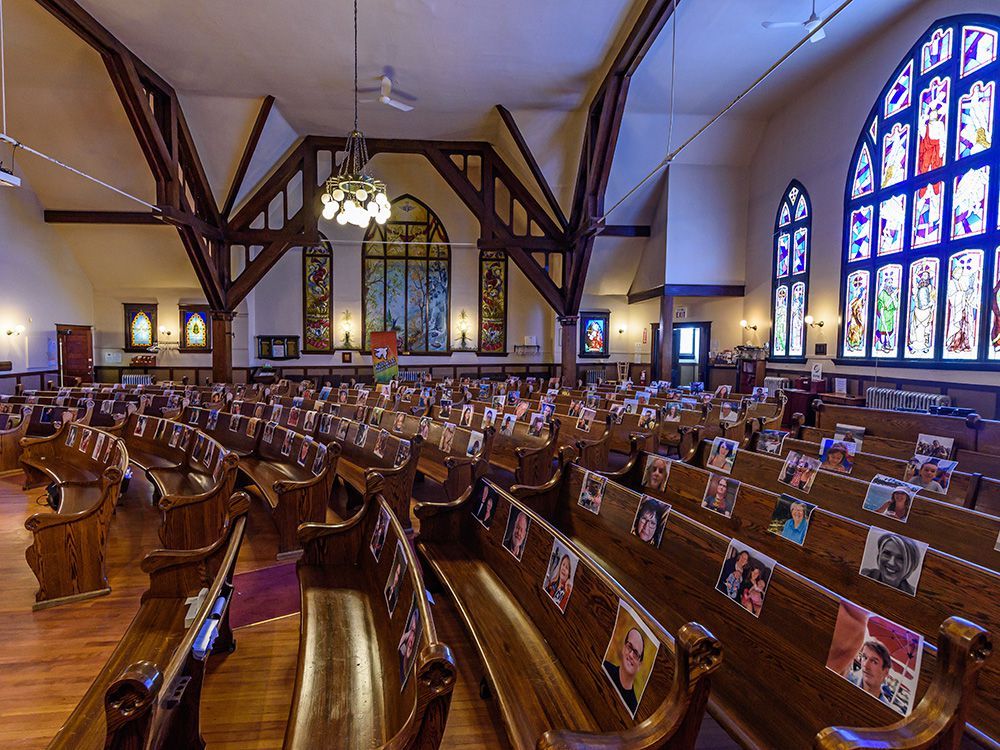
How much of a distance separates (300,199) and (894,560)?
1341 cm

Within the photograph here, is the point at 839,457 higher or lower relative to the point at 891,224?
lower

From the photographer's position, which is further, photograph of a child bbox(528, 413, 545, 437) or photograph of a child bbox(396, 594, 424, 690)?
photograph of a child bbox(528, 413, 545, 437)

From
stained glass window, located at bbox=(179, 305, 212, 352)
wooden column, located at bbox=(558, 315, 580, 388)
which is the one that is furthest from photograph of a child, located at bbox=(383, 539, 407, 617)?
stained glass window, located at bbox=(179, 305, 212, 352)

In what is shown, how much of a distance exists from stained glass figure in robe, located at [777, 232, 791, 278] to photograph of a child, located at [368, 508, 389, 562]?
1055 centimetres

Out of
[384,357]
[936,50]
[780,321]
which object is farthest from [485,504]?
[780,321]

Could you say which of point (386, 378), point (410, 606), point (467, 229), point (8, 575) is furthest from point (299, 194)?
point (410, 606)

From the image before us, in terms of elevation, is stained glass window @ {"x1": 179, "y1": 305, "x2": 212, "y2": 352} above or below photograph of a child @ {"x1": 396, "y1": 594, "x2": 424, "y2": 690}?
above

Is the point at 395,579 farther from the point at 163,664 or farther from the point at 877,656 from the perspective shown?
the point at 877,656

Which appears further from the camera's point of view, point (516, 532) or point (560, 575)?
point (516, 532)

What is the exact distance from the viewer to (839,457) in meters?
2.91

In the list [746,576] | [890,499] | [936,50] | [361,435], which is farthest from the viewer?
[936,50]

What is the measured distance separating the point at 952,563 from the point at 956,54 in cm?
866

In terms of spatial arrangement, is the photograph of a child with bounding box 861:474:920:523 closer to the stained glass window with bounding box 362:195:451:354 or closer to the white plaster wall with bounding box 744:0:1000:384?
the white plaster wall with bounding box 744:0:1000:384

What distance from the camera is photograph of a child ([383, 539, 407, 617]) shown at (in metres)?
1.51
